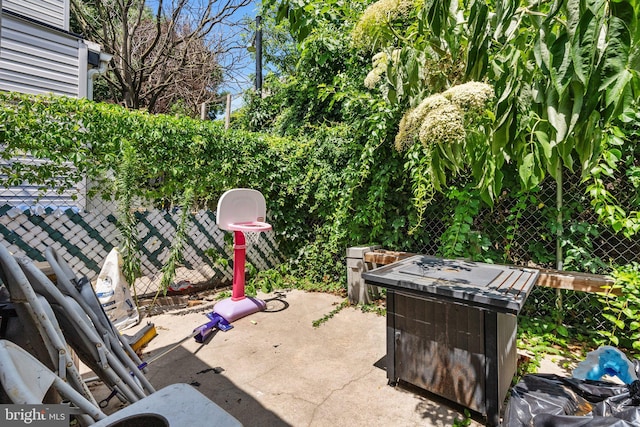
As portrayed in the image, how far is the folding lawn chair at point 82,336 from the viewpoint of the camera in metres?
1.38

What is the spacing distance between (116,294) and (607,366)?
396cm

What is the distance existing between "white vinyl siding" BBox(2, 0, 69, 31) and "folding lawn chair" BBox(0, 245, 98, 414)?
701 centimetres

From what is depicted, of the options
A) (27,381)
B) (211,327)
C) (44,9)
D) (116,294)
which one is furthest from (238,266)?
(44,9)

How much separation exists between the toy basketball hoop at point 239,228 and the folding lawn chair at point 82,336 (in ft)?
5.62

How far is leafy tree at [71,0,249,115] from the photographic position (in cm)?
900

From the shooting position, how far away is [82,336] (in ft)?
4.79

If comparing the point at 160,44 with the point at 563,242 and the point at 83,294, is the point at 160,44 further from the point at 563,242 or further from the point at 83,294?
the point at 563,242

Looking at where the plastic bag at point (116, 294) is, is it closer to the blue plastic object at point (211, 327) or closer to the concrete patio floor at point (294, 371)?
the concrete patio floor at point (294, 371)

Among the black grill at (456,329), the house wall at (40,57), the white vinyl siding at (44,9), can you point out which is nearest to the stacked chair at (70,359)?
the black grill at (456,329)

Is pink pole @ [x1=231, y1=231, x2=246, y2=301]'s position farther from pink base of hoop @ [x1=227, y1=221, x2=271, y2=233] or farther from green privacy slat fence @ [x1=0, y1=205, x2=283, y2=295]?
green privacy slat fence @ [x1=0, y1=205, x2=283, y2=295]

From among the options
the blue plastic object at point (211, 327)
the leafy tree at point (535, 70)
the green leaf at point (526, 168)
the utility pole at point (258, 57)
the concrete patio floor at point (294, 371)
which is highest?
the utility pole at point (258, 57)

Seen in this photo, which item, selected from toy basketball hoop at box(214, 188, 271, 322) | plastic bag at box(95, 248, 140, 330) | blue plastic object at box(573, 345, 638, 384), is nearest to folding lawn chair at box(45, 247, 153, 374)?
plastic bag at box(95, 248, 140, 330)

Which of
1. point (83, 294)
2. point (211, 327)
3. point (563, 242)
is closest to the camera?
point (83, 294)

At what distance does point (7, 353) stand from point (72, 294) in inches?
27.4
